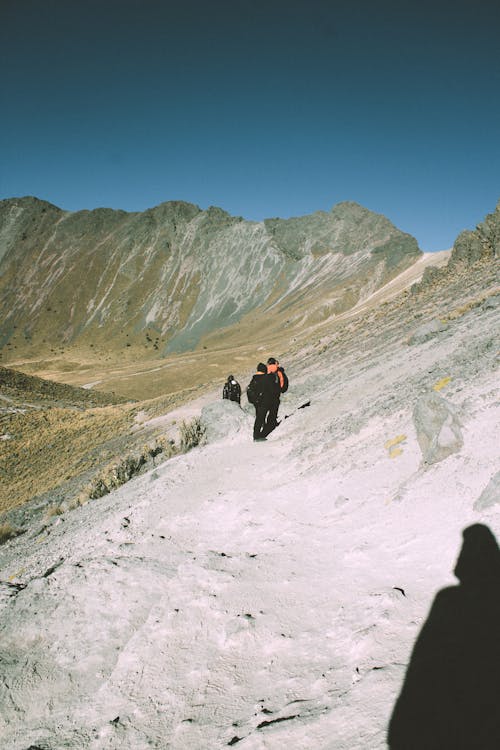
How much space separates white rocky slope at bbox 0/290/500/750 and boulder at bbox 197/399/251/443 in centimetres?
473

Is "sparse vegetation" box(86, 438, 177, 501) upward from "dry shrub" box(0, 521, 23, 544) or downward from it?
upward

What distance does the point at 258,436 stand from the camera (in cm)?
1278

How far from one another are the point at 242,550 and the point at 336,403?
25.7ft

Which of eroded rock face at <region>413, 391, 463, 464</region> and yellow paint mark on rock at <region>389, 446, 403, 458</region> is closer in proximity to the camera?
eroded rock face at <region>413, 391, 463, 464</region>

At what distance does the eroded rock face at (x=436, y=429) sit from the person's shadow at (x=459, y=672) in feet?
6.93

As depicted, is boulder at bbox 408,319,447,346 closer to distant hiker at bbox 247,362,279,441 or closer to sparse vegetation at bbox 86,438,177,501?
distant hiker at bbox 247,362,279,441

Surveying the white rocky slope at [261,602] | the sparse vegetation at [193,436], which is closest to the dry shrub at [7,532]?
the white rocky slope at [261,602]

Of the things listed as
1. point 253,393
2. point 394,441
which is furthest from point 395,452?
point 253,393

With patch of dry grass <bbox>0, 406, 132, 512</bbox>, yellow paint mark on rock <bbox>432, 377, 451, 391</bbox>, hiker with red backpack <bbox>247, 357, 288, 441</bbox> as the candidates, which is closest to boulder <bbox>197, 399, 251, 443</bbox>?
hiker with red backpack <bbox>247, 357, 288, 441</bbox>

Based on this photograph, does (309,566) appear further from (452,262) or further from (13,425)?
(452,262)

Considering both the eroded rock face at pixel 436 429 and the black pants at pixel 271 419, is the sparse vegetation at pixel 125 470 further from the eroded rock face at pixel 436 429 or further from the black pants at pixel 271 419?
the eroded rock face at pixel 436 429

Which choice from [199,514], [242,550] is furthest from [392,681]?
[199,514]

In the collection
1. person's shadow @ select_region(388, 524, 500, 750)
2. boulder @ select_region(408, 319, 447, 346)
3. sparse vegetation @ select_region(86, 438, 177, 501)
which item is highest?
boulder @ select_region(408, 319, 447, 346)

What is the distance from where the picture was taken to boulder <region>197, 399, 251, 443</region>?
13.9 m
